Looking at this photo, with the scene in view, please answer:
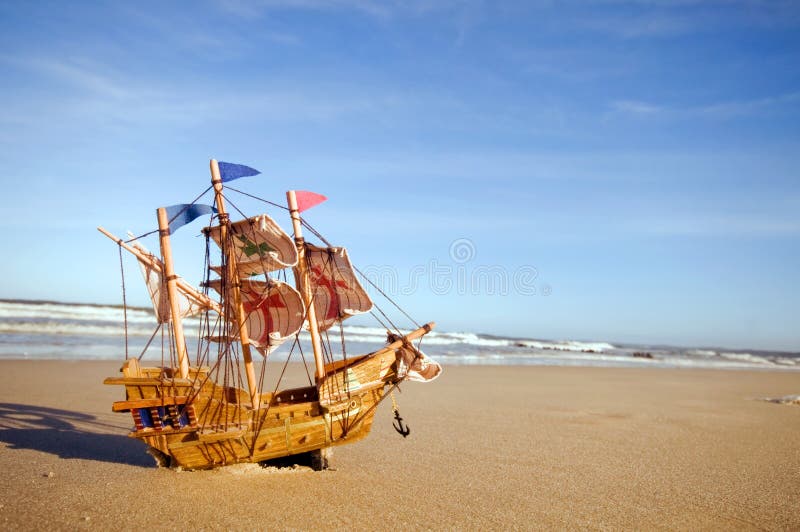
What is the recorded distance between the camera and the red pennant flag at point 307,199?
1148cm

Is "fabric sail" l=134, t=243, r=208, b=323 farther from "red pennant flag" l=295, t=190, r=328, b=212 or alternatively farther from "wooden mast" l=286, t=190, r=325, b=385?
"red pennant flag" l=295, t=190, r=328, b=212

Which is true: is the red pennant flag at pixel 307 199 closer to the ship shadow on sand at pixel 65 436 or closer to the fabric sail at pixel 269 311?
the fabric sail at pixel 269 311

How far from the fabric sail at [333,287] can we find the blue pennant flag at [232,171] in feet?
5.74

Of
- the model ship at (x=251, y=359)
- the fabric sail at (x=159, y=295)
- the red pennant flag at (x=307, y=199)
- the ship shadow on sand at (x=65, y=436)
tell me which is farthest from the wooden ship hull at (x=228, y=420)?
the red pennant flag at (x=307, y=199)

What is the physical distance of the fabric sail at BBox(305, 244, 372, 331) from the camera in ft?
36.9

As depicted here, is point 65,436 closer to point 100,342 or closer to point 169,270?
point 169,270

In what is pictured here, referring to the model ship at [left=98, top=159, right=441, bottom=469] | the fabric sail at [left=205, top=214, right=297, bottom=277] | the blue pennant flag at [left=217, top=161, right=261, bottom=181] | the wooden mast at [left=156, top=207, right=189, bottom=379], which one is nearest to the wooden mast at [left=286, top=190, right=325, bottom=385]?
the model ship at [left=98, top=159, right=441, bottom=469]

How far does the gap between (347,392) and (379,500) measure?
8.53ft

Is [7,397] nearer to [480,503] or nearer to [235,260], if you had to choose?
[235,260]

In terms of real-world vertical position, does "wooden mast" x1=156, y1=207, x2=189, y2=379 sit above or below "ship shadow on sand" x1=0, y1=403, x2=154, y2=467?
above

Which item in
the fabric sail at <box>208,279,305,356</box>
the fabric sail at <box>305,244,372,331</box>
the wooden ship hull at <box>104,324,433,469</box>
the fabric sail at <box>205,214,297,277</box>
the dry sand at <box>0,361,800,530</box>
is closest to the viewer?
the dry sand at <box>0,361,800,530</box>

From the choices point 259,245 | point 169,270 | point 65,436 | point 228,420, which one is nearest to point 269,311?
point 259,245

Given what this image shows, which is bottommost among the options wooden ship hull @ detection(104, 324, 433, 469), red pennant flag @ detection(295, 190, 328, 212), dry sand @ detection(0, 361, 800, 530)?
dry sand @ detection(0, 361, 800, 530)

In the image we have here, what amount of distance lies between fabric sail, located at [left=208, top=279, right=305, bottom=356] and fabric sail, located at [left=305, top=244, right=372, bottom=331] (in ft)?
1.97
